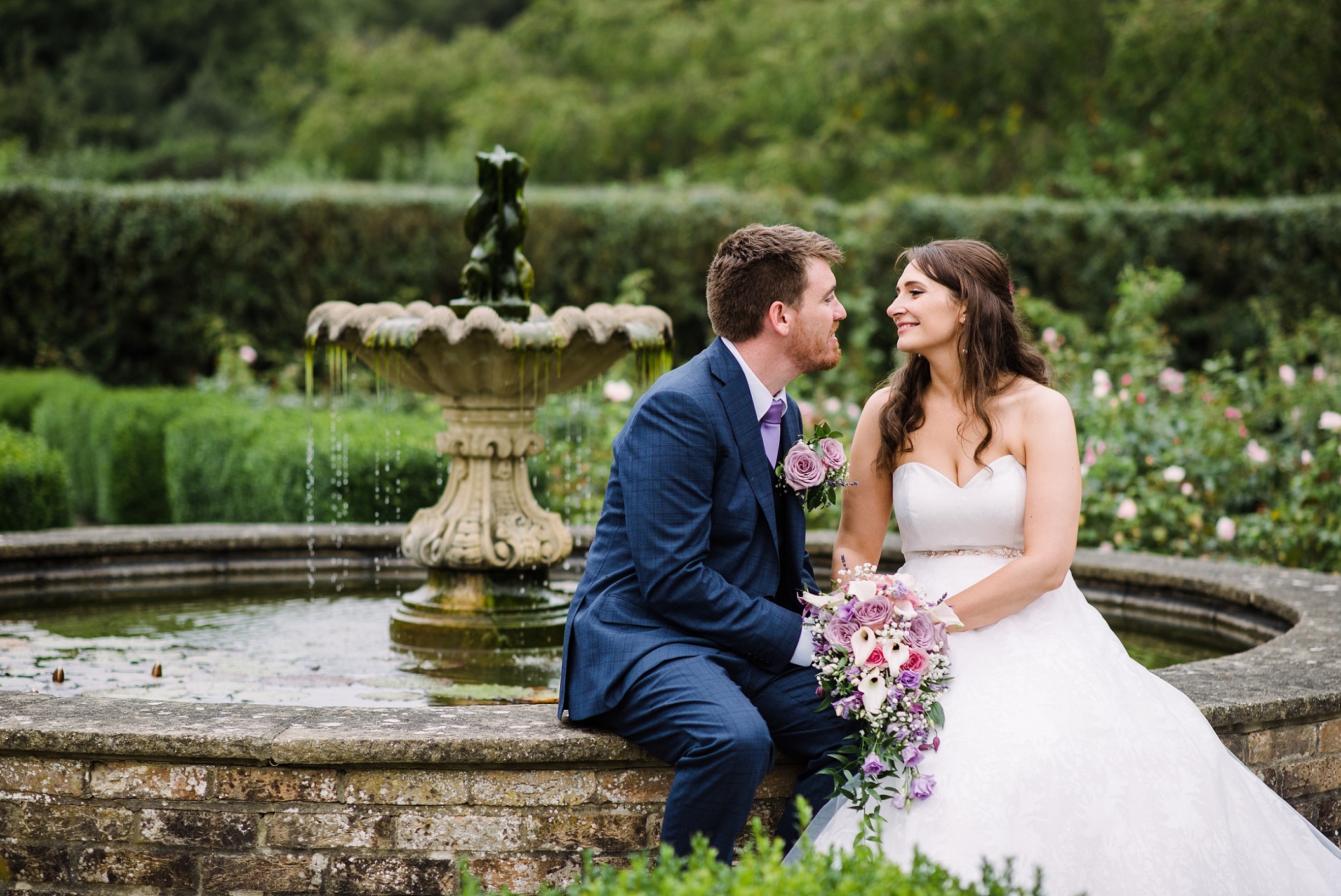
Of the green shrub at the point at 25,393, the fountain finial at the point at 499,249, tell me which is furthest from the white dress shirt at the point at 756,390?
the green shrub at the point at 25,393

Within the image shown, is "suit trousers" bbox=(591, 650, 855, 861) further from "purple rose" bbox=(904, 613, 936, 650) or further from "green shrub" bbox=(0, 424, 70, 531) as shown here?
"green shrub" bbox=(0, 424, 70, 531)

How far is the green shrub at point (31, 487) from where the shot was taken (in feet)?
26.9

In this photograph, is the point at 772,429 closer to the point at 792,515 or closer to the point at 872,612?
the point at 792,515

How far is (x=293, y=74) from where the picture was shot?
88.2 ft

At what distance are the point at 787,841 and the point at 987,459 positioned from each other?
1.18m

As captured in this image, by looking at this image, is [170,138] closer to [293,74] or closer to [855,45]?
[293,74]

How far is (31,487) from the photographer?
8305 millimetres

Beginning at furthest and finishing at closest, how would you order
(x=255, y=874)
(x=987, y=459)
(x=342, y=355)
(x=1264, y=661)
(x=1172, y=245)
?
1. (x=1172, y=245)
2. (x=342, y=355)
3. (x=1264, y=661)
4. (x=987, y=459)
5. (x=255, y=874)

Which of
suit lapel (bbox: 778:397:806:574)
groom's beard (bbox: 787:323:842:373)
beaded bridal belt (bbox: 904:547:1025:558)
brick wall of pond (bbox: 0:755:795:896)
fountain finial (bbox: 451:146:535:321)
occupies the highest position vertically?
fountain finial (bbox: 451:146:535:321)

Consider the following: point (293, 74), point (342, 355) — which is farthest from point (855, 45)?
point (342, 355)

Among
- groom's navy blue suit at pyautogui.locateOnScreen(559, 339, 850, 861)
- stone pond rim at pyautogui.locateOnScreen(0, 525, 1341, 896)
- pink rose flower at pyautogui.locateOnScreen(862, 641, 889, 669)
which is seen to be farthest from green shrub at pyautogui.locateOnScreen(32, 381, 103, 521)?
pink rose flower at pyautogui.locateOnScreen(862, 641, 889, 669)

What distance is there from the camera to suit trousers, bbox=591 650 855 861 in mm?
3061

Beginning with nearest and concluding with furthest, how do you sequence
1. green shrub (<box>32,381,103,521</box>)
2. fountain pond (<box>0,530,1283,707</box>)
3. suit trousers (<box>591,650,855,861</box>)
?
suit trousers (<box>591,650,855,861</box>), fountain pond (<box>0,530,1283,707</box>), green shrub (<box>32,381,103,521</box>)

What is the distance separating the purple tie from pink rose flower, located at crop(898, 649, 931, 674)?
636mm
